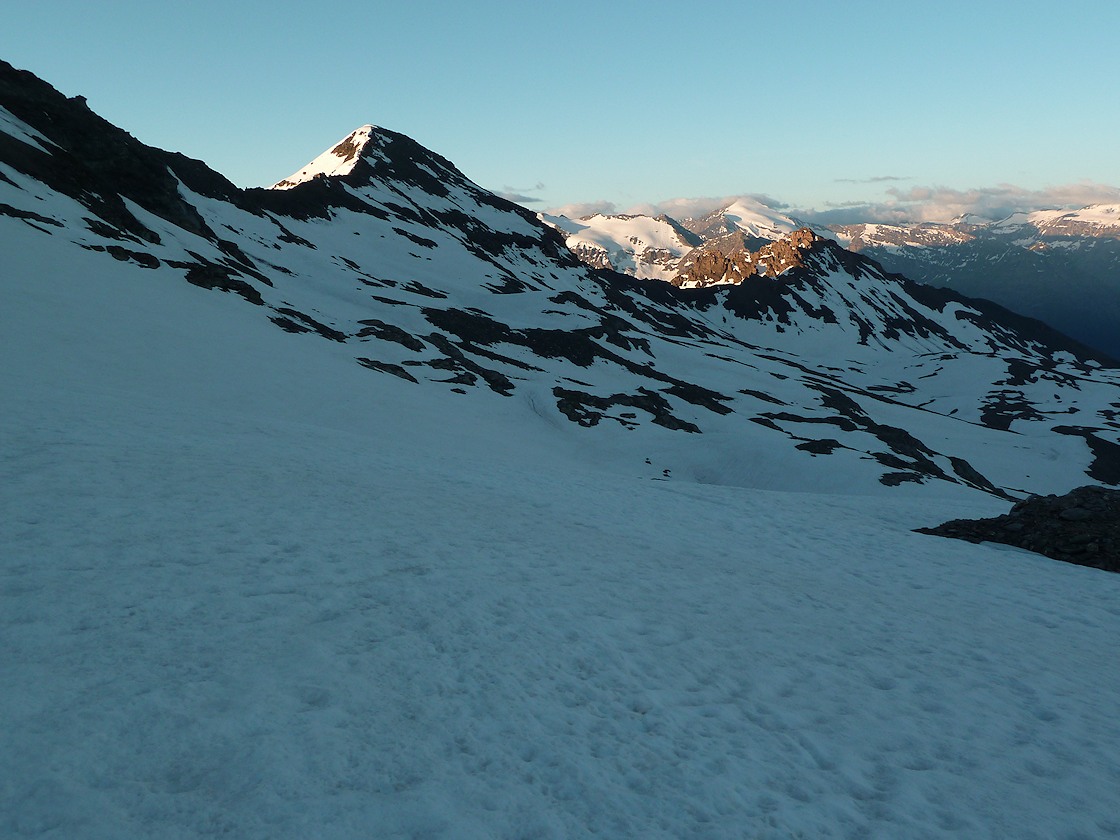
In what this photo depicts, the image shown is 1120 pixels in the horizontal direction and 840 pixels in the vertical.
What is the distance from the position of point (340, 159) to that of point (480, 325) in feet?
323

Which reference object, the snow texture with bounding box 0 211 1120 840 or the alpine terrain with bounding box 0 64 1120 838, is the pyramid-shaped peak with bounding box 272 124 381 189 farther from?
the snow texture with bounding box 0 211 1120 840

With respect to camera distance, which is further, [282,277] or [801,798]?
[282,277]

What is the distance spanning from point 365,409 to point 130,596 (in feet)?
82.5

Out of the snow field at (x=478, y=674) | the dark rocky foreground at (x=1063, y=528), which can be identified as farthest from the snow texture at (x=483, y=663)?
the dark rocky foreground at (x=1063, y=528)

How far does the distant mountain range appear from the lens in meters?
43.2

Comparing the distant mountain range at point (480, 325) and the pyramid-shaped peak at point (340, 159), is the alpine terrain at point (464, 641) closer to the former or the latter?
the distant mountain range at point (480, 325)

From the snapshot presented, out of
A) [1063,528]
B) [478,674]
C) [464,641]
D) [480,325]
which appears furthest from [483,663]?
[480,325]

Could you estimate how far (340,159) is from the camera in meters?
146

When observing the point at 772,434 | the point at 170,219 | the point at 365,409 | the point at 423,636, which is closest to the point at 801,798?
the point at 423,636

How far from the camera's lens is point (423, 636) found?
7805 millimetres

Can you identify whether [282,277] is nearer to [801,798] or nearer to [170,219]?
[170,219]

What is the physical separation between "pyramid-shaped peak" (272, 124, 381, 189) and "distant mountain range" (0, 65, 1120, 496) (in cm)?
168

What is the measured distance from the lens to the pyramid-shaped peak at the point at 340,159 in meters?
139

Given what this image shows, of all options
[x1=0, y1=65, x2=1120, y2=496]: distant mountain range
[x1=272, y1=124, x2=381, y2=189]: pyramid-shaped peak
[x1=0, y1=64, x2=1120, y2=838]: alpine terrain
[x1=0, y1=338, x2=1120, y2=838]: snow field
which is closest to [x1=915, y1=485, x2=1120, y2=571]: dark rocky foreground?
[x1=0, y1=64, x2=1120, y2=838]: alpine terrain
